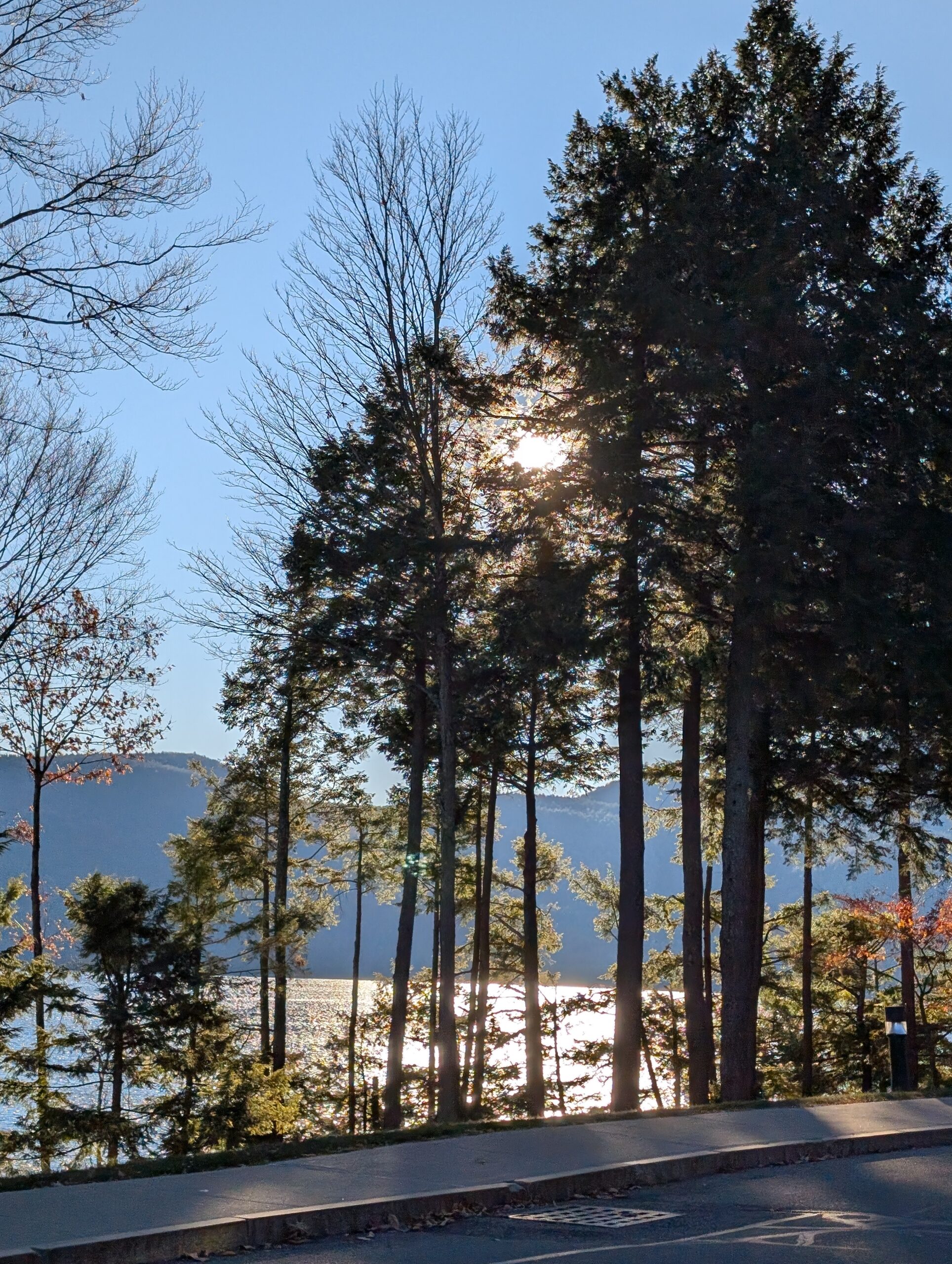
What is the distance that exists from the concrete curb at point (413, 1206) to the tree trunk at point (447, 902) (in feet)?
32.3

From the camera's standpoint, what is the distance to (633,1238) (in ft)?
23.3

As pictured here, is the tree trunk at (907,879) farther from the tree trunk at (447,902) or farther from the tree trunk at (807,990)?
the tree trunk at (447,902)

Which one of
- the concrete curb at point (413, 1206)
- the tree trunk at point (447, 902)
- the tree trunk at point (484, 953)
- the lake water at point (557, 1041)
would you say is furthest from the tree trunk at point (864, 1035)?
the concrete curb at point (413, 1206)

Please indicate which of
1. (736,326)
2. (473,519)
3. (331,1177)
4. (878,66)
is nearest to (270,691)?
(473,519)

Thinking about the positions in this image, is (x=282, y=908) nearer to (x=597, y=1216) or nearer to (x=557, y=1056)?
(x=557, y=1056)

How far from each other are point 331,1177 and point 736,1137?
160 inches

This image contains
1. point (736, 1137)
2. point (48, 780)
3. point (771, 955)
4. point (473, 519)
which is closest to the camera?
point (736, 1137)

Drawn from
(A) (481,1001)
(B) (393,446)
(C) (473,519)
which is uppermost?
(B) (393,446)

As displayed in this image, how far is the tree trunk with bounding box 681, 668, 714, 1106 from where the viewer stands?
2391cm

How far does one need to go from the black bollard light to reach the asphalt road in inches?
308

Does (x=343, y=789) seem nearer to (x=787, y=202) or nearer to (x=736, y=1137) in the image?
(x=787, y=202)

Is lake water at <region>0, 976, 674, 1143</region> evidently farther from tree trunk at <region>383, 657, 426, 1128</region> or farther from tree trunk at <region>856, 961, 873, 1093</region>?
tree trunk at <region>856, 961, 873, 1093</region>

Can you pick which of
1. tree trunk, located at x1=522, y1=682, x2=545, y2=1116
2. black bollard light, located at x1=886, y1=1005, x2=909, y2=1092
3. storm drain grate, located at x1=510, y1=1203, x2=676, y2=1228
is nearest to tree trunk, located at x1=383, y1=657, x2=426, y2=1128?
tree trunk, located at x1=522, y1=682, x2=545, y2=1116

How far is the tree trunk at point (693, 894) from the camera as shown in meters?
23.9
